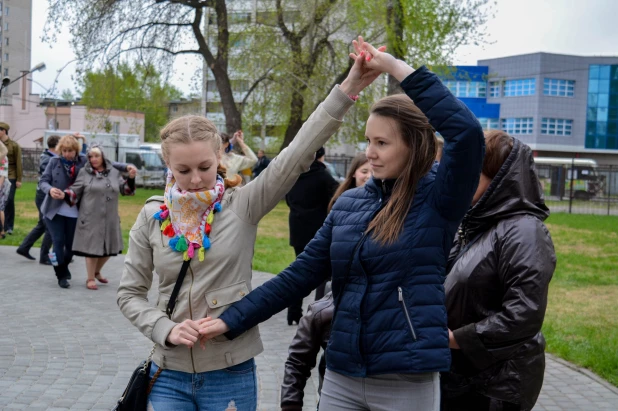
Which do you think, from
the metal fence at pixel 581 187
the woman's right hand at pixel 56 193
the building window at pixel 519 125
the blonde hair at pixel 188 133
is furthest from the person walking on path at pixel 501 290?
the building window at pixel 519 125

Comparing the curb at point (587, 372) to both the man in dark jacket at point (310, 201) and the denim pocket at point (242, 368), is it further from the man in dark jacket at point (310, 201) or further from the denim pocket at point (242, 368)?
the denim pocket at point (242, 368)

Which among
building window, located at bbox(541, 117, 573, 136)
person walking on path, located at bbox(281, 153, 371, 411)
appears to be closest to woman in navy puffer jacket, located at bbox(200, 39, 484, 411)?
person walking on path, located at bbox(281, 153, 371, 411)

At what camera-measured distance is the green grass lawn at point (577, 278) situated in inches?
311

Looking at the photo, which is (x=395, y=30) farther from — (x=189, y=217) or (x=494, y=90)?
(x=494, y=90)

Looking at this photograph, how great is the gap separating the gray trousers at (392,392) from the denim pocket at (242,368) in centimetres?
38

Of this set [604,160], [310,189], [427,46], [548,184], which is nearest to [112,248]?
[310,189]

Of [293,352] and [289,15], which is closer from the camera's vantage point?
[293,352]

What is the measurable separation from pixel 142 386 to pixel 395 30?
21.1 m

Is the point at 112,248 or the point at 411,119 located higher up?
the point at 411,119

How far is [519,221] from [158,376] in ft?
5.39

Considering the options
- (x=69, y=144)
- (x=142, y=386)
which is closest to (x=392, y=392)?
(x=142, y=386)

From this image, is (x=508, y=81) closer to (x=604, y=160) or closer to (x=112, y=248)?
(x=604, y=160)

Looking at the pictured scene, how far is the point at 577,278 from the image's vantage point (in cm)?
1320

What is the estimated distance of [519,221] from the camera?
3410 mm
